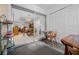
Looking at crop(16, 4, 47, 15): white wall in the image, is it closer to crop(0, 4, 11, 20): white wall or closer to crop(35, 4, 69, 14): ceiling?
crop(35, 4, 69, 14): ceiling

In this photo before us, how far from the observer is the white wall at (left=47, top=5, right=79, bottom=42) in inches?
97.3

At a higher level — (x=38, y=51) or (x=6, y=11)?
(x=6, y=11)

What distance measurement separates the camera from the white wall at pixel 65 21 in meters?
2.47

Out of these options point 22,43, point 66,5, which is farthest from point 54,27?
point 22,43

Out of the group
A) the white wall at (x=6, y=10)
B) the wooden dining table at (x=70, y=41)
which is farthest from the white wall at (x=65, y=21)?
the white wall at (x=6, y=10)

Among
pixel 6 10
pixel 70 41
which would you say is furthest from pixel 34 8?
pixel 70 41

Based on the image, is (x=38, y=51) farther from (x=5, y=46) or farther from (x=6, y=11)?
(x=6, y=11)

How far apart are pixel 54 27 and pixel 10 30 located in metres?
0.73

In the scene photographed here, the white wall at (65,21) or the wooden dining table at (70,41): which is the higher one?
the white wall at (65,21)

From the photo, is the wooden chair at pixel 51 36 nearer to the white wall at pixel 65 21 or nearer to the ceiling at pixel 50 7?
the white wall at pixel 65 21

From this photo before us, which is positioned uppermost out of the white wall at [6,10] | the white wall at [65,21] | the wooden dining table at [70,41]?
the white wall at [6,10]

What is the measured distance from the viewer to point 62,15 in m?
2.49

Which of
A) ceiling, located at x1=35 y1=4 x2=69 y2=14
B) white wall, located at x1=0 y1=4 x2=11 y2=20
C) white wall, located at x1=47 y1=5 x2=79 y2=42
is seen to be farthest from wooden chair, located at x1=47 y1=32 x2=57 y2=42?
white wall, located at x1=0 y1=4 x2=11 y2=20
